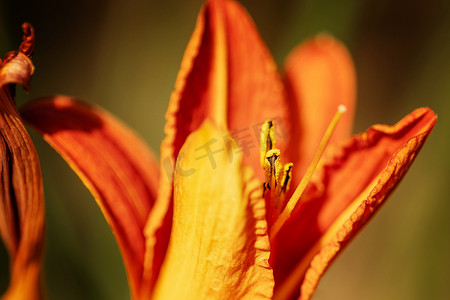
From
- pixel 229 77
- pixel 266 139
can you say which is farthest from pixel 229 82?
pixel 266 139

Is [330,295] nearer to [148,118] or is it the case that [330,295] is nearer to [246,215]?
[148,118]

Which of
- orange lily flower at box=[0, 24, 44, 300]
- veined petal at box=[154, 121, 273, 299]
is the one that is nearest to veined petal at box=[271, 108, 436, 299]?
veined petal at box=[154, 121, 273, 299]

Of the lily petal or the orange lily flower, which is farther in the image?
the lily petal

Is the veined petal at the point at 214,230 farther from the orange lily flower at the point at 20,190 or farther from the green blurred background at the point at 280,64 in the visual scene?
the green blurred background at the point at 280,64

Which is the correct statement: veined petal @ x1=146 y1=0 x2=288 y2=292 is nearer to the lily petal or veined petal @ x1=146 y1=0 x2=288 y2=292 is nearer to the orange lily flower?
the lily petal

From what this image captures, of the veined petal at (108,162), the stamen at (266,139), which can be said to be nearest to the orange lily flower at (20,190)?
the veined petal at (108,162)

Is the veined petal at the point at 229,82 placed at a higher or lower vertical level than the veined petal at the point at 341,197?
higher
